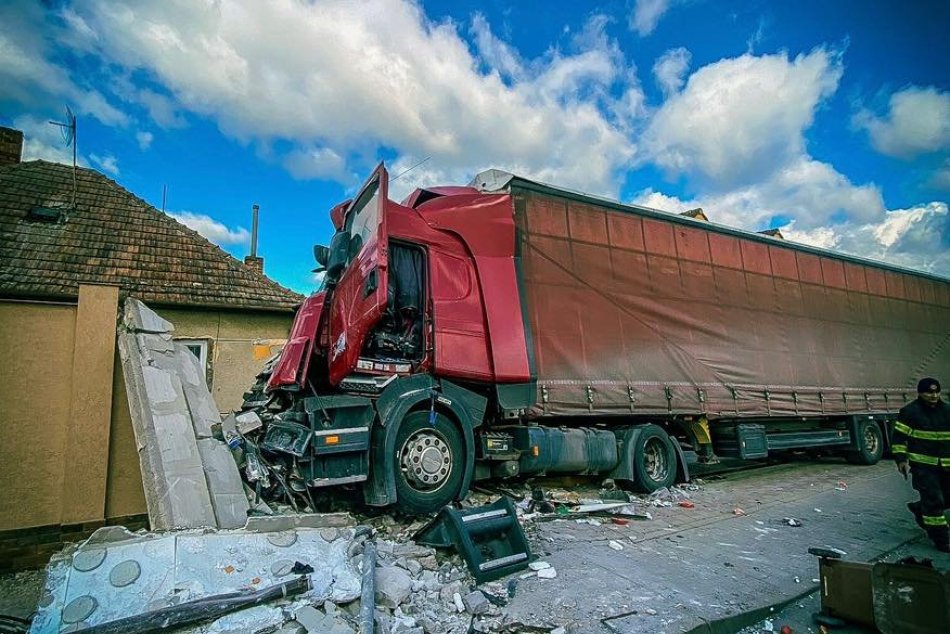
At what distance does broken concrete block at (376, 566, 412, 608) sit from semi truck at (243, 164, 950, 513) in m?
0.99

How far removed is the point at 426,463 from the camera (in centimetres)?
462

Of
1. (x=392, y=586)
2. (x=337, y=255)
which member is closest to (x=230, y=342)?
(x=337, y=255)

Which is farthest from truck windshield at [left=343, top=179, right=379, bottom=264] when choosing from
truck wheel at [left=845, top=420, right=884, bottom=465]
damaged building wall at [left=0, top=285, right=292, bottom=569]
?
truck wheel at [left=845, top=420, right=884, bottom=465]

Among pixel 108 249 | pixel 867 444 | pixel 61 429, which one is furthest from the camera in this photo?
pixel 867 444

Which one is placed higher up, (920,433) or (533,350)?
(533,350)

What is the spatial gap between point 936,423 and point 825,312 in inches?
183

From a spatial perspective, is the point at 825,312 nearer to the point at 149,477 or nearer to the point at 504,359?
the point at 504,359

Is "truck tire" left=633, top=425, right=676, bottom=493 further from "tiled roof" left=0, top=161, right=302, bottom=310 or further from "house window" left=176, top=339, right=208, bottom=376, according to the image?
"house window" left=176, top=339, right=208, bottom=376

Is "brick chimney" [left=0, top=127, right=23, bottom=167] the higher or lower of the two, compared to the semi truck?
higher

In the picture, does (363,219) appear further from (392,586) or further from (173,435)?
(392,586)

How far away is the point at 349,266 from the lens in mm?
5191

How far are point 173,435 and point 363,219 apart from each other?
8.63 ft

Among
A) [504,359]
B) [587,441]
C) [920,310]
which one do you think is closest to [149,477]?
[504,359]

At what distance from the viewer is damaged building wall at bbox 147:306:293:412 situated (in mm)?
9461
